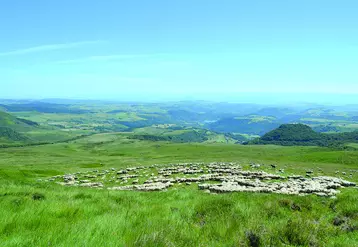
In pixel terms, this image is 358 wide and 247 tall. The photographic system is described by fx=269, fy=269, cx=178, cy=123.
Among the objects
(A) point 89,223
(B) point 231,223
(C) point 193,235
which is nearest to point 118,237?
(A) point 89,223

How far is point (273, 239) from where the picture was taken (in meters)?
7.11

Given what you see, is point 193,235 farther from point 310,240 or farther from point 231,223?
point 310,240

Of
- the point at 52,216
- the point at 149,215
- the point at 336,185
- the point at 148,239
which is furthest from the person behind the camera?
the point at 336,185

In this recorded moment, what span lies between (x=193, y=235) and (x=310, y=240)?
307 centimetres

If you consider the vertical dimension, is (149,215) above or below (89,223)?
below

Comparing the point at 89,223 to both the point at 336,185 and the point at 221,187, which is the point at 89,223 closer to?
the point at 221,187

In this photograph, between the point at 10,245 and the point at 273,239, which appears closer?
the point at 10,245

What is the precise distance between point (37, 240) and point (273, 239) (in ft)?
18.5

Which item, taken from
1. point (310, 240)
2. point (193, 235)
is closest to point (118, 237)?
point (193, 235)

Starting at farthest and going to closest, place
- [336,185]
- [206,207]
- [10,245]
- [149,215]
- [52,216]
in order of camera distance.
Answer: [336,185], [206,207], [149,215], [52,216], [10,245]

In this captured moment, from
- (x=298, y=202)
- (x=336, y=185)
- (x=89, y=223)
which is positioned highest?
(x=89, y=223)

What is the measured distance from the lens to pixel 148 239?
5.80 metres

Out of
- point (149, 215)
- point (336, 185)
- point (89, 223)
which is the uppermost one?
point (89, 223)

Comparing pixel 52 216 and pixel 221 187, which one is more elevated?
pixel 52 216
